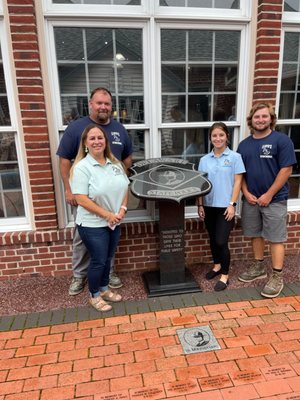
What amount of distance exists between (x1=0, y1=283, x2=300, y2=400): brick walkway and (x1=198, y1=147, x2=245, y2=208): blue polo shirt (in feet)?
3.20

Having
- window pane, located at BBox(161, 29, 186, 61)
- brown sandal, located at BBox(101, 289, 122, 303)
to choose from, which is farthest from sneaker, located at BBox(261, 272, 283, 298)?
window pane, located at BBox(161, 29, 186, 61)

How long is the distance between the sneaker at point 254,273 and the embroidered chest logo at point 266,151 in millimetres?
1207

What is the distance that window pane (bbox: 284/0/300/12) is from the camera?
342 cm

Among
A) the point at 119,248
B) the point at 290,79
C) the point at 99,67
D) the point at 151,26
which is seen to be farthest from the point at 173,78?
the point at 119,248

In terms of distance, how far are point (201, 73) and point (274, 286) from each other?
7.77 ft

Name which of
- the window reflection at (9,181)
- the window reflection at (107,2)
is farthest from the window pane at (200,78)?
the window reflection at (9,181)

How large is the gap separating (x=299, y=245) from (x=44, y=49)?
366 centimetres

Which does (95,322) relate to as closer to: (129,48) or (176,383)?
(176,383)

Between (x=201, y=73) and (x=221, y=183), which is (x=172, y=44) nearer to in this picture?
(x=201, y=73)

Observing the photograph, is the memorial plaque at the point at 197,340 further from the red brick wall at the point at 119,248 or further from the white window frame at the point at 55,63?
the white window frame at the point at 55,63

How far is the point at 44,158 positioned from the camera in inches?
129

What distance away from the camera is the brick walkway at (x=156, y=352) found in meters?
2.12

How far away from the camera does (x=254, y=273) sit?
346cm

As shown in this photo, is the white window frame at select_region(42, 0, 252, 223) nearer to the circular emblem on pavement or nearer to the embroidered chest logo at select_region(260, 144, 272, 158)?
the embroidered chest logo at select_region(260, 144, 272, 158)
